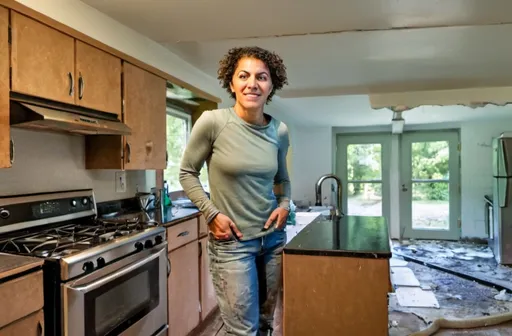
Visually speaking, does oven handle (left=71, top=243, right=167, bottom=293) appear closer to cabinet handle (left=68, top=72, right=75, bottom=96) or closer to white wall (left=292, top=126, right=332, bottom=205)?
cabinet handle (left=68, top=72, right=75, bottom=96)

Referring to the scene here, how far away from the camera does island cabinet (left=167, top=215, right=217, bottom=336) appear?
2266 millimetres

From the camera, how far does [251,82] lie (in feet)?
3.71

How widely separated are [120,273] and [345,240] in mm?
1023

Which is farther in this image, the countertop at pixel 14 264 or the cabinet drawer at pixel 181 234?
the cabinet drawer at pixel 181 234

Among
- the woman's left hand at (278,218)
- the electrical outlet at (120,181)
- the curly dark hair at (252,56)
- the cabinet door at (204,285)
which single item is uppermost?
the curly dark hair at (252,56)

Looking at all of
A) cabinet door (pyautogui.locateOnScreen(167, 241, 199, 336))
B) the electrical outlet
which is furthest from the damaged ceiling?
cabinet door (pyautogui.locateOnScreen(167, 241, 199, 336))

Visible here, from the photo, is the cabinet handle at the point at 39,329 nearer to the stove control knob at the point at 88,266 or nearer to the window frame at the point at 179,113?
the stove control knob at the point at 88,266

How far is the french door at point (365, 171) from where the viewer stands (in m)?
6.14

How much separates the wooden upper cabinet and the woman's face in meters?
0.98

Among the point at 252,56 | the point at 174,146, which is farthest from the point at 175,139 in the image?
the point at 252,56

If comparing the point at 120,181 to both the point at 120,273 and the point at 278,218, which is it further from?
the point at 278,218

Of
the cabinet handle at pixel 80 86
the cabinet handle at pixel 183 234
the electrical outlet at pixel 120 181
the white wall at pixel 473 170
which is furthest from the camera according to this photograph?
the white wall at pixel 473 170

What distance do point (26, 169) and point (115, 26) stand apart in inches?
34.1

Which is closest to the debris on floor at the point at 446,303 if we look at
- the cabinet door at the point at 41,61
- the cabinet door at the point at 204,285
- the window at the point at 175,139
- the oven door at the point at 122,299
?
the cabinet door at the point at 204,285
